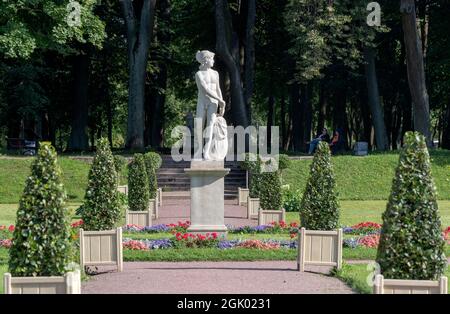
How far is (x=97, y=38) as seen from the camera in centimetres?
3984

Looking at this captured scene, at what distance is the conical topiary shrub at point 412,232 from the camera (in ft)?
34.0

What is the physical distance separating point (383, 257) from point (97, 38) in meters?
31.2

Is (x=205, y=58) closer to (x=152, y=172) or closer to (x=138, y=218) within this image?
(x=138, y=218)

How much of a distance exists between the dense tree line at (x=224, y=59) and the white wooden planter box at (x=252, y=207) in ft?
44.8

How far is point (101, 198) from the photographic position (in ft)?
53.5

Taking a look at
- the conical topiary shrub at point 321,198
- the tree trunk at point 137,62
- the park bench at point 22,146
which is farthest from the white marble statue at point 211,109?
the park bench at point 22,146

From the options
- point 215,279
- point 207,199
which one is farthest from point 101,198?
point 207,199

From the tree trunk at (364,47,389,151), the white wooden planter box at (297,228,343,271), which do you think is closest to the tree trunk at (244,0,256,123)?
the tree trunk at (364,47,389,151)

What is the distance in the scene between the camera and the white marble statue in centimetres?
1975

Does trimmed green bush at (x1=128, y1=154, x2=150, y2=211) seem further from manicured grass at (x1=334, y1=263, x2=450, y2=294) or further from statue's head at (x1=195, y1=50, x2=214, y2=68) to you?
manicured grass at (x1=334, y1=263, x2=450, y2=294)

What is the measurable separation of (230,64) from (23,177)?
12561 mm

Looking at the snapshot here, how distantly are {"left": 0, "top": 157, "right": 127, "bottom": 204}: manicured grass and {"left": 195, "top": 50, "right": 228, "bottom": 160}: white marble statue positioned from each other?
14479 mm

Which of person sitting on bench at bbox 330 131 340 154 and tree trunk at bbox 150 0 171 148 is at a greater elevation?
→ tree trunk at bbox 150 0 171 148
